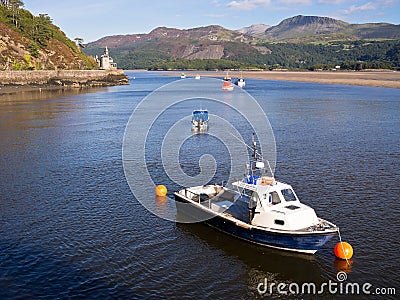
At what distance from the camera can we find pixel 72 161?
3725 cm

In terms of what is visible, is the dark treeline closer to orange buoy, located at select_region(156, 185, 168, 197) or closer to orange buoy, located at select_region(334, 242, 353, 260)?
orange buoy, located at select_region(156, 185, 168, 197)

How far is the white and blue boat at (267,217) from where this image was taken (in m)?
19.5

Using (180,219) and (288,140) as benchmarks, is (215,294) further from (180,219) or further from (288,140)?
(288,140)

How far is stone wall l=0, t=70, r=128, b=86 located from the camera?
115 m

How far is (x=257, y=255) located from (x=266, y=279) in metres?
2.10

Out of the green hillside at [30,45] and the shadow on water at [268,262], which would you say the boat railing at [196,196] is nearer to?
the shadow on water at [268,262]

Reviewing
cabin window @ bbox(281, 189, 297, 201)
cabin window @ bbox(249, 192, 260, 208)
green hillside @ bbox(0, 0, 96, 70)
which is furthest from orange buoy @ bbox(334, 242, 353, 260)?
green hillside @ bbox(0, 0, 96, 70)

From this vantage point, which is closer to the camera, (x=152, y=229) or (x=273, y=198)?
(x=273, y=198)

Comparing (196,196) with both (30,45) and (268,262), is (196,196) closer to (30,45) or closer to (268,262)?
(268,262)

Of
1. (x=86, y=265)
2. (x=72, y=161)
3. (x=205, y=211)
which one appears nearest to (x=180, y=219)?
(x=205, y=211)

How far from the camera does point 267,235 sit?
795 inches

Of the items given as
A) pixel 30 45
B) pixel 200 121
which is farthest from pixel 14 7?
pixel 200 121

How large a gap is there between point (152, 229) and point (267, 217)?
6.69m

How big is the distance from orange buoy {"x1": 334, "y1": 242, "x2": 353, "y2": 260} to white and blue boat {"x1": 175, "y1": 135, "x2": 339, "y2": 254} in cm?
67
